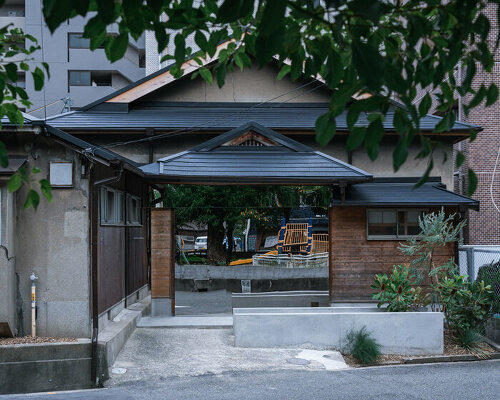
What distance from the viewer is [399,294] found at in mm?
11906

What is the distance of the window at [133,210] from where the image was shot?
14.7 meters

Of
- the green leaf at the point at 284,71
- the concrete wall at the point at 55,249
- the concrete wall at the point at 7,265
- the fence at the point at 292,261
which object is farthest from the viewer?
the fence at the point at 292,261

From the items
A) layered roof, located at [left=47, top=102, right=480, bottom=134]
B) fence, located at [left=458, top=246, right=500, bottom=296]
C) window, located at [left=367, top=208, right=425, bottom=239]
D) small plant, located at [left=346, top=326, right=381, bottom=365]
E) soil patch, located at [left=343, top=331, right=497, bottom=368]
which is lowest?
soil patch, located at [left=343, top=331, right=497, bottom=368]

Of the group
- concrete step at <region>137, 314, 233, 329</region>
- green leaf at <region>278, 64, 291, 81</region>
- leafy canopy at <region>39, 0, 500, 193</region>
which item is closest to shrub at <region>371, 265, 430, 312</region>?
concrete step at <region>137, 314, 233, 329</region>

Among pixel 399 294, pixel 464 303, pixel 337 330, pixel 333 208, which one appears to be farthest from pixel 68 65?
pixel 464 303

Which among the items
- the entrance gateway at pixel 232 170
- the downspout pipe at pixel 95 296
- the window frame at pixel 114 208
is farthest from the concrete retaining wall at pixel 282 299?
the downspout pipe at pixel 95 296

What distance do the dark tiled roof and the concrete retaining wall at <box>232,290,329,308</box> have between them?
10.2 feet

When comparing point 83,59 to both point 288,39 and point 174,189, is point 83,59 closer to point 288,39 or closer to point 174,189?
point 174,189

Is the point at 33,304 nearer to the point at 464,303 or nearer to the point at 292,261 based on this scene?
the point at 464,303

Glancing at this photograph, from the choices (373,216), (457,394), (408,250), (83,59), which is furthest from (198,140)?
(83,59)

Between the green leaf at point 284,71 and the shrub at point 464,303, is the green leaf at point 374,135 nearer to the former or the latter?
the green leaf at point 284,71

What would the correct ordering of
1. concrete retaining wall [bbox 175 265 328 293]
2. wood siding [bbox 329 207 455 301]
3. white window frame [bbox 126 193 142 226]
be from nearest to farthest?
wood siding [bbox 329 207 455 301] → white window frame [bbox 126 193 142 226] → concrete retaining wall [bbox 175 265 328 293]

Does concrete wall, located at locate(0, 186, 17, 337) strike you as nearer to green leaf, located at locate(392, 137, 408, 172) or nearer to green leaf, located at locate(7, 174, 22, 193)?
green leaf, located at locate(7, 174, 22, 193)

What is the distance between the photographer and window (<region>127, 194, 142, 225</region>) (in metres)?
14.7
